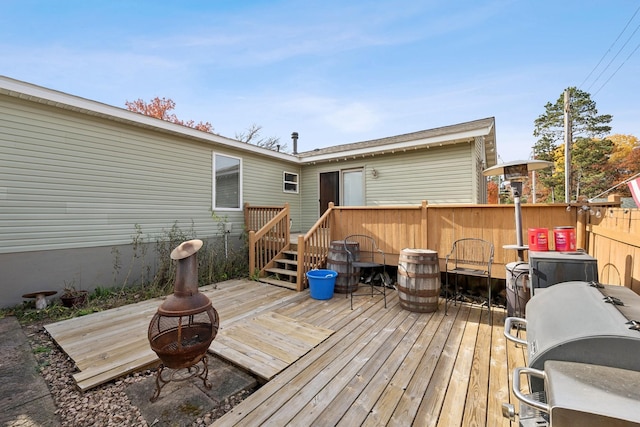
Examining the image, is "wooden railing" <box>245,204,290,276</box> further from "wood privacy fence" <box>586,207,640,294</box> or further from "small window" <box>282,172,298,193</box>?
"wood privacy fence" <box>586,207,640,294</box>

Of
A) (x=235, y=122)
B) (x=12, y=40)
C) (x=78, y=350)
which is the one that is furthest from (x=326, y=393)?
(x=235, y=122)

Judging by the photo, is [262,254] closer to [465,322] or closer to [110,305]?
[110,305]

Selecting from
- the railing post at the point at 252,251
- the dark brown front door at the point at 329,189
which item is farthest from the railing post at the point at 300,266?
the dark brown front door at the point at 329,189

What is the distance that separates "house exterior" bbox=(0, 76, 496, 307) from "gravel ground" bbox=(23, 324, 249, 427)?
2.39 m

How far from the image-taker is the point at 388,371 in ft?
7.51

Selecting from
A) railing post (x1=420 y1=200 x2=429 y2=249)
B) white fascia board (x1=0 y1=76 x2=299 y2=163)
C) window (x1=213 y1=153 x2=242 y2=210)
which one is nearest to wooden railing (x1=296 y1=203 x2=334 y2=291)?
railing post (x1=420 y1=200 x2=429 y2=249)

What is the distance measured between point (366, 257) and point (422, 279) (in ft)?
5.06

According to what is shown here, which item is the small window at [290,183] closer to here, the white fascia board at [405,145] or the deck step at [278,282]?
the white fascia board at [405,145]

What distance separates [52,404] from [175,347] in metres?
1.00

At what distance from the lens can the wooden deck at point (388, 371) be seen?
1.80 m

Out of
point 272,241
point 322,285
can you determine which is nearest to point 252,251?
point 272,241

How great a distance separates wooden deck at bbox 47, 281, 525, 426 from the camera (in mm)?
1798

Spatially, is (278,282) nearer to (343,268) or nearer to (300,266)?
(300,266)

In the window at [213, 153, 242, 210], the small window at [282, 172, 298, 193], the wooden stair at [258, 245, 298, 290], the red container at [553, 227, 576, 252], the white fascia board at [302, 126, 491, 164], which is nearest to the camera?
the red container at [553, 227, 576, 252]
